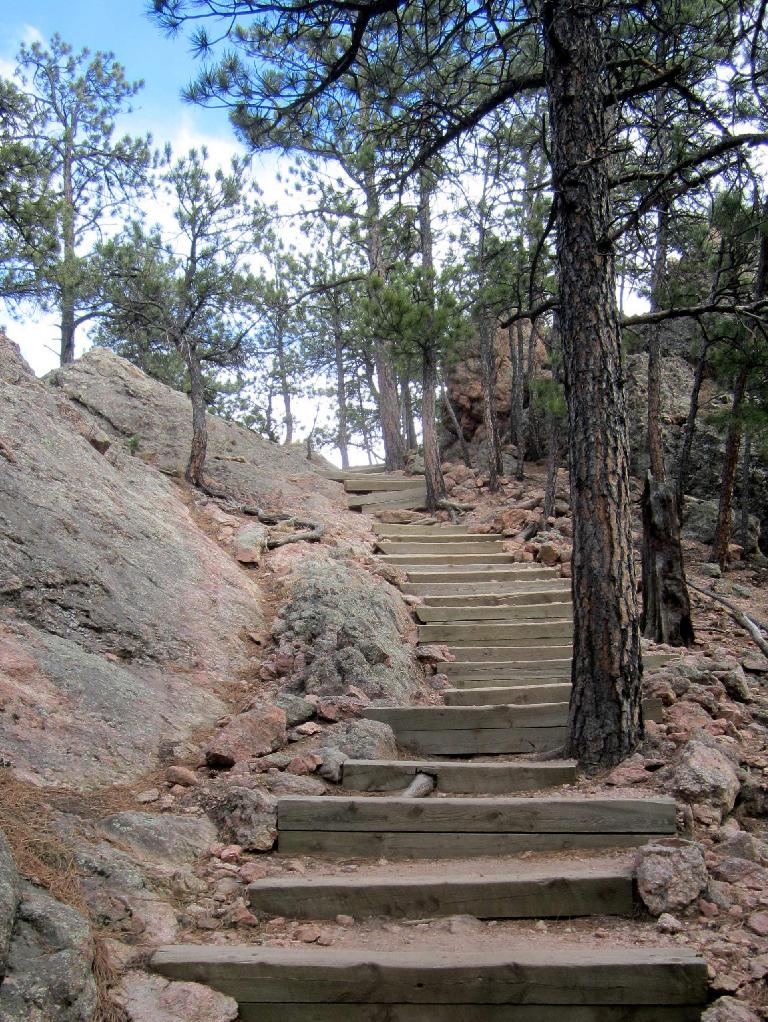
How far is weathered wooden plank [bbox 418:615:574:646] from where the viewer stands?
7.35 meters

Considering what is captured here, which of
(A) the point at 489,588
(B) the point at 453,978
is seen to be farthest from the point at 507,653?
(B) the point at 453,978

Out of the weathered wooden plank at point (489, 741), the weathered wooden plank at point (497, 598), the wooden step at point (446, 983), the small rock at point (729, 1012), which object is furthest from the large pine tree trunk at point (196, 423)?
the small rock at point (729, 1012)

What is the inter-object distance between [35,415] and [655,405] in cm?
882

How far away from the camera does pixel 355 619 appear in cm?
640

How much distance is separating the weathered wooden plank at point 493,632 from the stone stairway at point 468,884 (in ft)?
2.83

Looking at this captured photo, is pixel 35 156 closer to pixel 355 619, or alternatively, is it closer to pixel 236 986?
pixel 355 619

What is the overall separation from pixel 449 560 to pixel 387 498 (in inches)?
169

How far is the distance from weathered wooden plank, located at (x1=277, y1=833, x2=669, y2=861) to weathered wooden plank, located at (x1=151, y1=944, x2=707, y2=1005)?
3.07 feet

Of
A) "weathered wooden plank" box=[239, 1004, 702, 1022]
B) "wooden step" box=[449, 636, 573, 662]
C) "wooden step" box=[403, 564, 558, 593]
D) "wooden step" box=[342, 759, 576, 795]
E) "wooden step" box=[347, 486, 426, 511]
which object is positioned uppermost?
"wooden step" box=[347, 486, 426, 511]

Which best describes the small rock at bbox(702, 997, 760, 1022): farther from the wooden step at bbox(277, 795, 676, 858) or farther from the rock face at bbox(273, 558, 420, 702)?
the rock face at bbox(273, 558, 420, 702)

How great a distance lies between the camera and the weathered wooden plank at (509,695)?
5836 mm

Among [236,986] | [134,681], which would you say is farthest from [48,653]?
[236,986]

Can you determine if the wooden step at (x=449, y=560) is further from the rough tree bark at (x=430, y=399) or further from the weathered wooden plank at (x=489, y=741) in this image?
the weathered wooden plank at (x=489, y=741)

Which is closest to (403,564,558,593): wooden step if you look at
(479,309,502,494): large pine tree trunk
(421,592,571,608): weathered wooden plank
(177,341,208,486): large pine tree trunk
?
(421,592,571,608): weathered wooden plank
